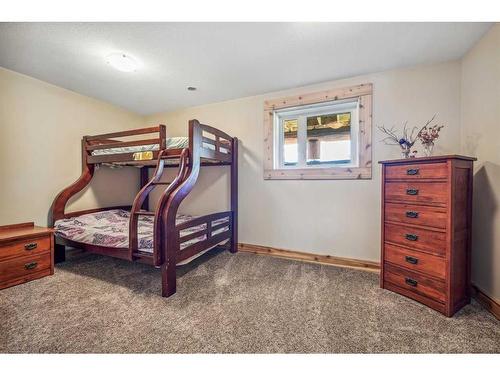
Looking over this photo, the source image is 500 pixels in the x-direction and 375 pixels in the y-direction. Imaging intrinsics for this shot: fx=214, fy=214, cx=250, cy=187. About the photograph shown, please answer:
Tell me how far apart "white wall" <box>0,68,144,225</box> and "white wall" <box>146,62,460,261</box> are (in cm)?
122

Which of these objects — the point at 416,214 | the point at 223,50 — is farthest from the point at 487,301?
the point at 223,50

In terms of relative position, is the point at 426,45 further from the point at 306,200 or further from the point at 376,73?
the point at 306,200

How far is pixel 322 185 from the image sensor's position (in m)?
2.55

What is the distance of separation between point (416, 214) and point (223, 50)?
2096 mm

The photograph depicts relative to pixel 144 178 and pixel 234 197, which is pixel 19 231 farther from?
pixel 234 197

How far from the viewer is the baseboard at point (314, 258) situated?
7.64 feet

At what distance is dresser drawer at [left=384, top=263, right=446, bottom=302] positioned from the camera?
1535mm

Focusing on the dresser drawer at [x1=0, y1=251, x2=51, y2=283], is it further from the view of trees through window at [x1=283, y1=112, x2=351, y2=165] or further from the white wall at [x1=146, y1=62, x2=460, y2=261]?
the view of trees through window at [x1=283, y1=112, x2=351, y2=165]

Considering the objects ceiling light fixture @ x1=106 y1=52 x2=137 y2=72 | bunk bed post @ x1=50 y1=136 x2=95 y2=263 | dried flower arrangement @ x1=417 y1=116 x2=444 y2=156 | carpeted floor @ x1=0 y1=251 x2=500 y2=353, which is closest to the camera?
carpeted floor @ x1=0 y1=251 x2=500 y2=353

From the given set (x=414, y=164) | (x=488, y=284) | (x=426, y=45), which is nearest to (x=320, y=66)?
(x=426, y=45)

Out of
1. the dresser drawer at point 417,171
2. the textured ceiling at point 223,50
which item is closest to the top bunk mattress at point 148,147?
the textured ceiling at point 223,50

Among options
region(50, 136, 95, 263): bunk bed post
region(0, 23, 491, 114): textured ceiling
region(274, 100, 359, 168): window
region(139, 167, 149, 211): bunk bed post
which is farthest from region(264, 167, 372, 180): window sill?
region(50, 136, 95, 263): bunk bed post

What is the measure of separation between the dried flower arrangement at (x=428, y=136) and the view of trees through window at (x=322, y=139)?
0.70 meters
